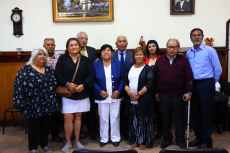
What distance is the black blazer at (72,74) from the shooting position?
9.46ft

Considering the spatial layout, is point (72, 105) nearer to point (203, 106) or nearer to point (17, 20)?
point (203, 106)

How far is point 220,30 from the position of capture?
4.41 metres

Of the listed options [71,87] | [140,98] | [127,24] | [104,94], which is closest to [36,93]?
[71,87]

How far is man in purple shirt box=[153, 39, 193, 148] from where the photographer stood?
282 cm

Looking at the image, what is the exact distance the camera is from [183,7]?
434cm

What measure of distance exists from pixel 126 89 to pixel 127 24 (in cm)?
191

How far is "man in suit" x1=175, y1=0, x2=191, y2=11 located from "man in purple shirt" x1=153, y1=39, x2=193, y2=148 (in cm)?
181

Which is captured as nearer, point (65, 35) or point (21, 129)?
point (21, 129)

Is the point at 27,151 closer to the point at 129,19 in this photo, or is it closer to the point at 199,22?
the point at 129,19

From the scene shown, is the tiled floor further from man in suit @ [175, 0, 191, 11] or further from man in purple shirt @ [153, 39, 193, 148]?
man in suit @ [175, 0, 191, 11]

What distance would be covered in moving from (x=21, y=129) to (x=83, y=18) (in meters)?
2.45

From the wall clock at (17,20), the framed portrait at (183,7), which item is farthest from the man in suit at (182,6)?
the wall clock at (17,20)

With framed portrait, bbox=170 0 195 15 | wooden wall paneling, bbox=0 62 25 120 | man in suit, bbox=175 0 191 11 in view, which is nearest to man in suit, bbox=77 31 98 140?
wooden wall paneling, bbox=0 62 25 120

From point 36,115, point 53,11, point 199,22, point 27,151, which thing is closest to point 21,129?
point 27,151
